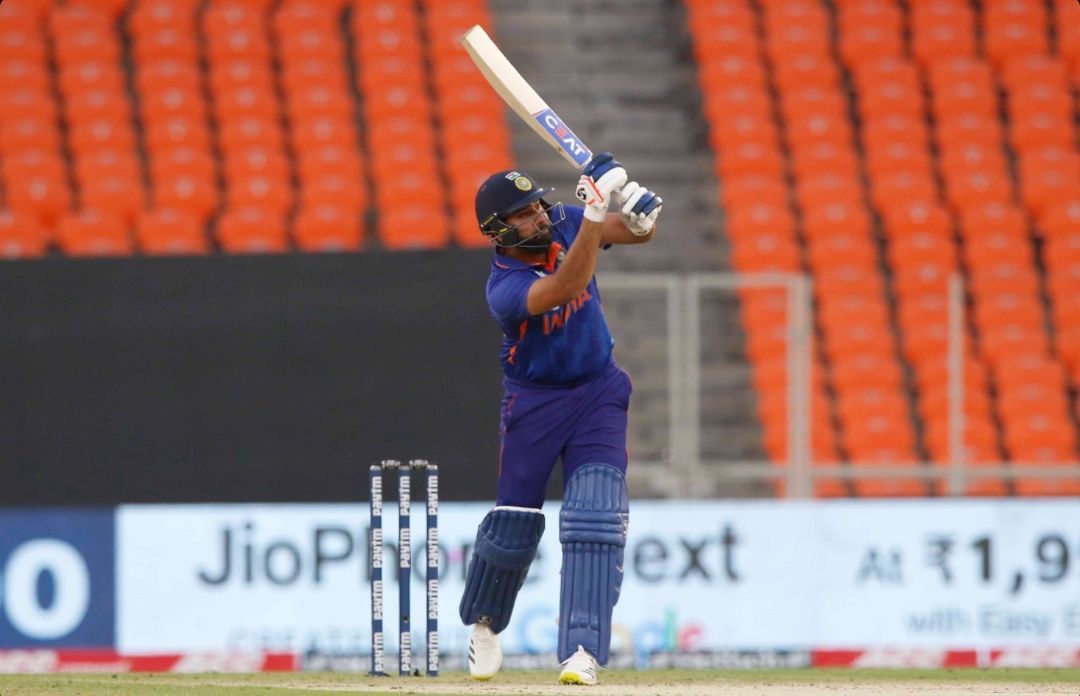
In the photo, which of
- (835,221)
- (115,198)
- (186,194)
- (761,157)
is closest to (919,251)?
(835,221)

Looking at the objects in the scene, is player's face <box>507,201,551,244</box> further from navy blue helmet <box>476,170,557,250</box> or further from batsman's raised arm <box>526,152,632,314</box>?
batsman's raised arm <box>526,152,632,314</box>

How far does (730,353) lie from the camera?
10.2 metres

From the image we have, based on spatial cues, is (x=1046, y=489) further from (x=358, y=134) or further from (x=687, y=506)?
(x=358, y=134)

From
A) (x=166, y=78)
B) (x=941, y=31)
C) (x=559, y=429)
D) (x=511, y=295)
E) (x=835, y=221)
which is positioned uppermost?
(x=941, y=31)

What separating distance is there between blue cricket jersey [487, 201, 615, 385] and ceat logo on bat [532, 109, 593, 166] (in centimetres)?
25

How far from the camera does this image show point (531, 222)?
620 cm

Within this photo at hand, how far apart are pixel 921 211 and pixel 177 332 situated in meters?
5.80

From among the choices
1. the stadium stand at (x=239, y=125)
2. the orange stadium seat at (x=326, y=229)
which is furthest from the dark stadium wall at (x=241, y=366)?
the orange stadium seat at (x=326, y=229)

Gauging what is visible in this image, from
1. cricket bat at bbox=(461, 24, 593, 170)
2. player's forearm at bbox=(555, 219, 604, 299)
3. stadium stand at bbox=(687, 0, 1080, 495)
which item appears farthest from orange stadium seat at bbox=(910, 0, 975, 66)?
player's forearm at bbox=(555, 219, 604, 299)

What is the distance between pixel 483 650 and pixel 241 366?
229 centimetres

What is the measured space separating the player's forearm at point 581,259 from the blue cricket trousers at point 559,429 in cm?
57

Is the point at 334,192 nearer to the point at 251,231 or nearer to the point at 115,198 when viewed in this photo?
the point at 251,231

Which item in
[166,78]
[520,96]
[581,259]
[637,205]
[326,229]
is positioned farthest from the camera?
[166,78]

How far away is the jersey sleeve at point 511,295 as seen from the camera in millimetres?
6047
